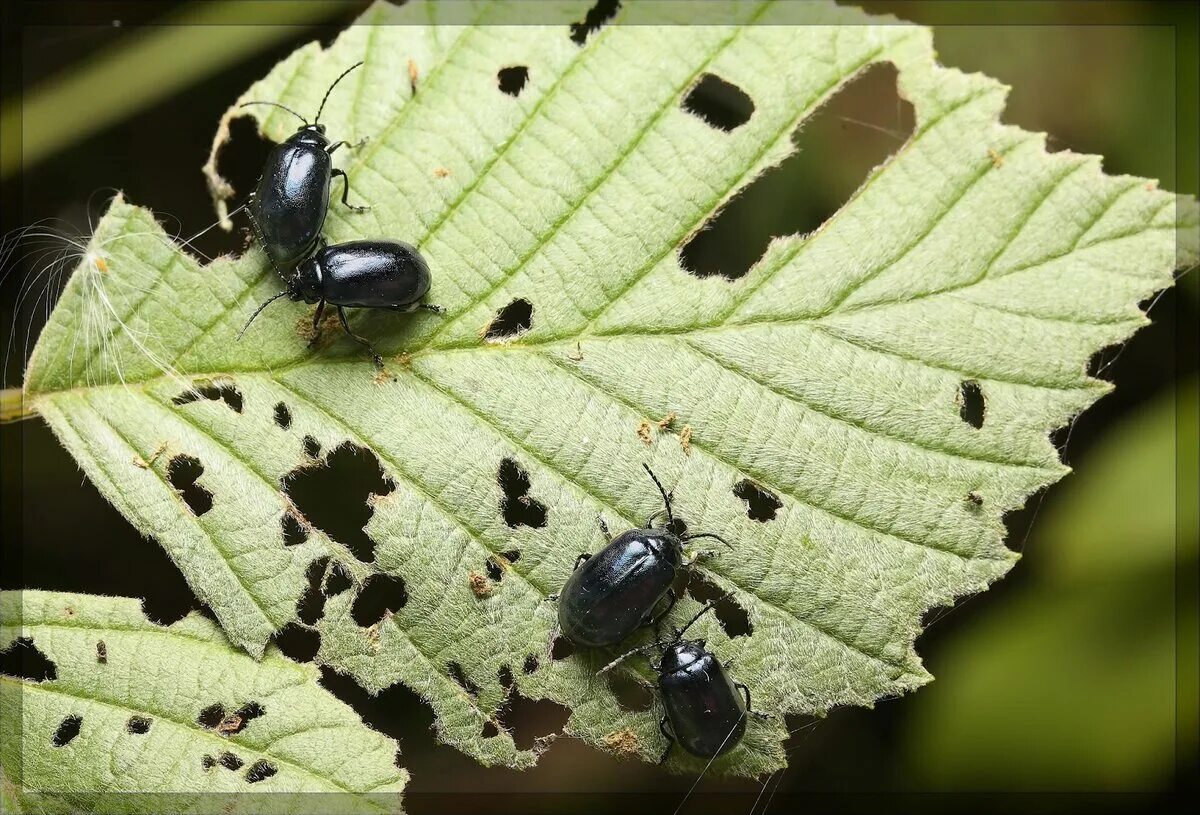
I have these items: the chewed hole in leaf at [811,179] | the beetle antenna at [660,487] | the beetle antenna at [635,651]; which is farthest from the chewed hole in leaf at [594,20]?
the beetle antenna at [635,651]

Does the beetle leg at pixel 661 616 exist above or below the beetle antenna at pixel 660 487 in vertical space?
below

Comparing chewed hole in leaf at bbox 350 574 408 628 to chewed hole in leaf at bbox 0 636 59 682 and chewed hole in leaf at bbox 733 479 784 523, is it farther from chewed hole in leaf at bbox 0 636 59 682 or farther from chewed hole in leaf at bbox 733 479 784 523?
chewed hole in leaf at bbox 733 479 784 523

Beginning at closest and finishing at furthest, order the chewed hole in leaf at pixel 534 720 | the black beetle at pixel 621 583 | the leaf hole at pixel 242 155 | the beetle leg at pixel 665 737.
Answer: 1. the black beetle at pixel 621 583
2. the beetle leg at pixel 665 737
3. the leaf hole at pixel 242 155
4. the chewed hole in leaf at pixel 534 720

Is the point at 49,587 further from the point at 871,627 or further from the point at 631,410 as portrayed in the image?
the point at 871,627

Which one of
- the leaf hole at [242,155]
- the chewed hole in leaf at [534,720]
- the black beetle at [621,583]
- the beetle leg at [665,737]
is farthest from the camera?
the chewed hole in leaf at [534,720]

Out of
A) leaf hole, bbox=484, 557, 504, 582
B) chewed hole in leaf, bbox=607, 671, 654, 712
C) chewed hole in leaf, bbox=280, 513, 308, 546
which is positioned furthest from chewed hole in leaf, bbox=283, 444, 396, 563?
chewed hole in leaf, bbox=607, 671, 654, 712

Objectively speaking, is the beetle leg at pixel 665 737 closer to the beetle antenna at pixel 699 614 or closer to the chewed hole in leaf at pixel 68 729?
the beetle antenna at pixel 699 614
